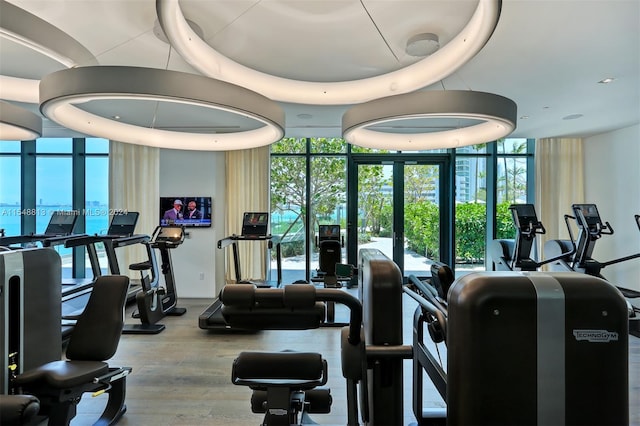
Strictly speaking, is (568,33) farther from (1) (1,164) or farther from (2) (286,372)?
(1) (1,164)

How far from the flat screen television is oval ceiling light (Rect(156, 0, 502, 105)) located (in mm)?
3383

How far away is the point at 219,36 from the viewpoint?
2.88 m

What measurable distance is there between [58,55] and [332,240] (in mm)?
3996

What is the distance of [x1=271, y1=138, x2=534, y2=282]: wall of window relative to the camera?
671cm

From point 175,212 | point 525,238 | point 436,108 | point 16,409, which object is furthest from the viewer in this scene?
point 175,212

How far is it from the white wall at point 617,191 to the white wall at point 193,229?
7.40m

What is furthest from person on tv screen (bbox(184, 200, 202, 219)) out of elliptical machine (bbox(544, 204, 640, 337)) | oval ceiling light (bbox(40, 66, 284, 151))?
elliptical machine (bbox(544, 204, 640, 337))

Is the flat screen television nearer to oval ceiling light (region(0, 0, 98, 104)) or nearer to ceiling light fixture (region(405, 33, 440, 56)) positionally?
oval ceiling light (region(0, 0, 98, 104))

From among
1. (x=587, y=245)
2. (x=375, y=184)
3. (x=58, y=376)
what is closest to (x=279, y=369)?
(x=58, y=376)

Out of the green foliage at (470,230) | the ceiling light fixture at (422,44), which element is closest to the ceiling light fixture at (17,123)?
the ceiling light fixture at (422,44)

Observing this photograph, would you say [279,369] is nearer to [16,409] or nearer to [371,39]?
[16,409]

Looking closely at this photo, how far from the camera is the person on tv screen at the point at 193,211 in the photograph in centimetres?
602

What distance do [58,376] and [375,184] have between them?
5.79 metres

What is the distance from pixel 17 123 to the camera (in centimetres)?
314
